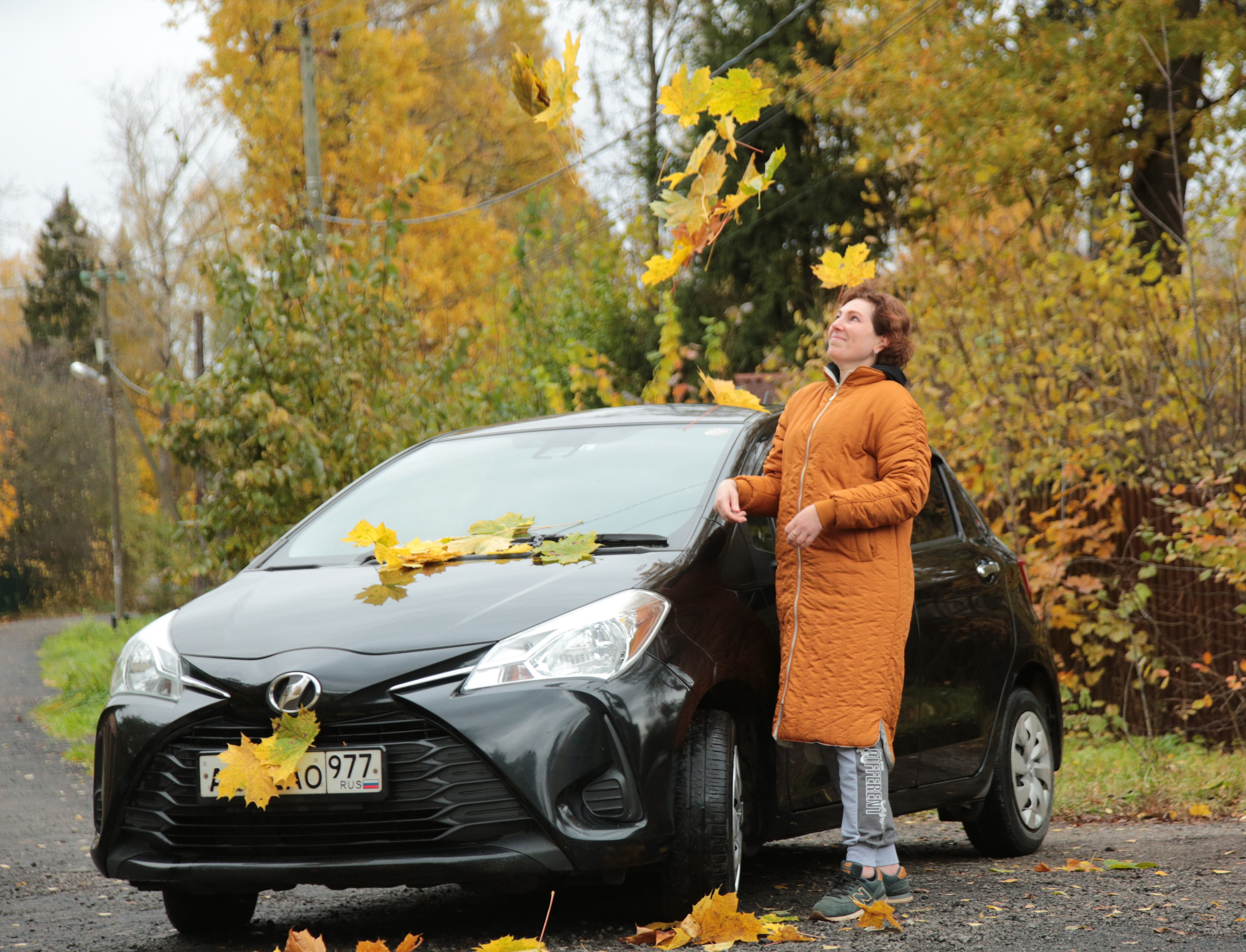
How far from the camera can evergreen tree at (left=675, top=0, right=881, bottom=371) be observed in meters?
19.6

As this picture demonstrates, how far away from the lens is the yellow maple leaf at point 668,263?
194 inches

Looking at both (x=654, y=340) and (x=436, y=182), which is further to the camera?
(x=436, y=182)

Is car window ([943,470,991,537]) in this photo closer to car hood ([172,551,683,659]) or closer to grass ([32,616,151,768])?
car hood ([172,551,683,659])

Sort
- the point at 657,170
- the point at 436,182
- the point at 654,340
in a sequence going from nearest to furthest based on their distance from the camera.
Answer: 1. the point at 654,340
2. the point at 657,170
3. the point at 436,182

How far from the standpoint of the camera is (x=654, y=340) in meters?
18.8

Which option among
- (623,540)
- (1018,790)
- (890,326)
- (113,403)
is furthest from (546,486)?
(113,403)

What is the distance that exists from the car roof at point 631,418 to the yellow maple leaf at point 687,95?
1011 millimetres

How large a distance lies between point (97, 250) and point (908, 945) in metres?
37.1

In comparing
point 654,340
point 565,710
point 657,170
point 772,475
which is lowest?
point 565,710

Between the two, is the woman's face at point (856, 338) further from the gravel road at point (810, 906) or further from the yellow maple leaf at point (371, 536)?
the gravel road at point (810, 906)

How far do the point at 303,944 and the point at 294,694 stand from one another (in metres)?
0.64

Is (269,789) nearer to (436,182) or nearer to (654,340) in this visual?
(654,340)

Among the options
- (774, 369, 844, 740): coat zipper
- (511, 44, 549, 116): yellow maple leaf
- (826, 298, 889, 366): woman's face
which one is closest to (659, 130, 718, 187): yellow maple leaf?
(511, 44, 549, 116): yellow maple leaf

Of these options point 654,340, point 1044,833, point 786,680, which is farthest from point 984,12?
point 786,680
